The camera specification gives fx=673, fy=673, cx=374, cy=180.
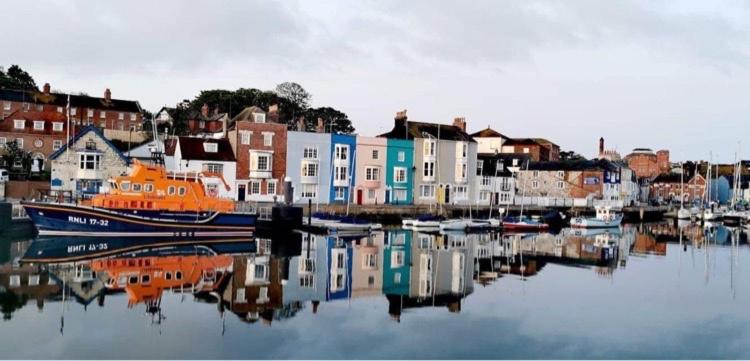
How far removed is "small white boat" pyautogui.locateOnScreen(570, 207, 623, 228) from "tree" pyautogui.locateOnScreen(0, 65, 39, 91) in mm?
61458

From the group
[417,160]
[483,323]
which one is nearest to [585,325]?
[483,323]

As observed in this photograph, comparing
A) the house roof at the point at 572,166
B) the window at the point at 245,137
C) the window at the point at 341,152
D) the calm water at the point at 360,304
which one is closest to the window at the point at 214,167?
the window at the point at 245,137

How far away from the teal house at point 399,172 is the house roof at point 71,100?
34.5m

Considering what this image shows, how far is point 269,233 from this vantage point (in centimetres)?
4000

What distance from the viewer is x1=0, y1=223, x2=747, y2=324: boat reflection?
19.5 m

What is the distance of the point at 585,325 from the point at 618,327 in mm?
819

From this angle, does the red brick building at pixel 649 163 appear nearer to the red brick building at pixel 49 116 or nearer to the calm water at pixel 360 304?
the red brick building at pixel 49 116

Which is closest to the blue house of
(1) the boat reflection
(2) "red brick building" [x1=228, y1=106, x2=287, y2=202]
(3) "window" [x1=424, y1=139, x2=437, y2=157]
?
(2) "red brick building" [x1=228, y1=106, x2=287, y2=202]

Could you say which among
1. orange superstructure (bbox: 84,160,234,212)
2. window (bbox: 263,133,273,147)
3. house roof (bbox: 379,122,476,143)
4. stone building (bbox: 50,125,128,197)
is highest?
house roof (bbox: 379,122,476,143)

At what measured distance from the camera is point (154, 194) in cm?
3559

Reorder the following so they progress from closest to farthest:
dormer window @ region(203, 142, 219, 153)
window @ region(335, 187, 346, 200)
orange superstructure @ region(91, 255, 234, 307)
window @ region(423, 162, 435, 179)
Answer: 1. orange superstructure @ region(91, 255, 234, 307)
2. dormer window @ region(203, 142, 219, 153)
3. window @ region(335, 187, 346, 200)
4. window @ region(423, 162, 435, 179)

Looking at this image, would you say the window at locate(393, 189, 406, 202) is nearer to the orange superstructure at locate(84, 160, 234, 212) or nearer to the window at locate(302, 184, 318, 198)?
the window at locate(302, 184, 318, 198)

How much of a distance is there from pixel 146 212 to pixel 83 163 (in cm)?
1252

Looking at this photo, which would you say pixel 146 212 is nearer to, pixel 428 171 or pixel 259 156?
pixel 259 156
